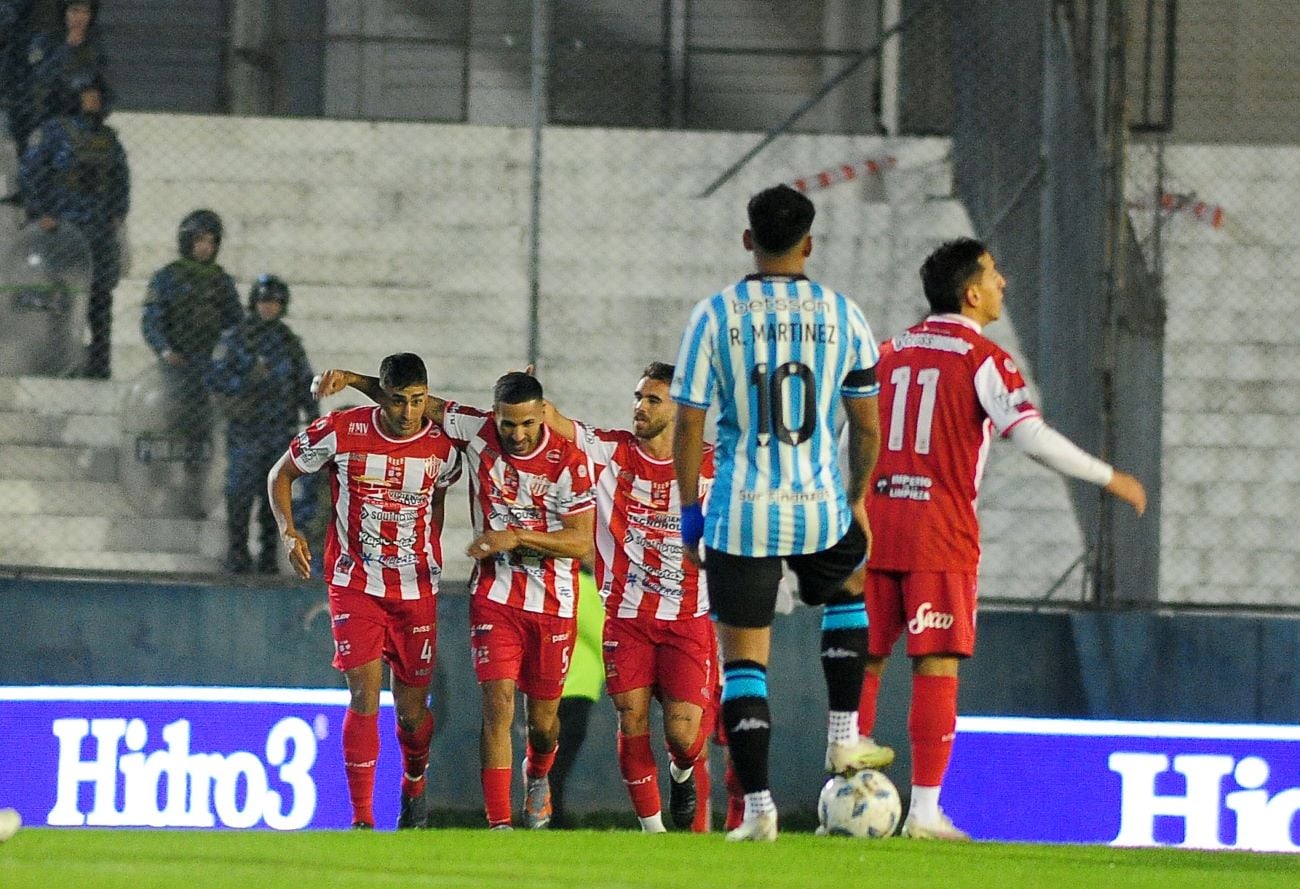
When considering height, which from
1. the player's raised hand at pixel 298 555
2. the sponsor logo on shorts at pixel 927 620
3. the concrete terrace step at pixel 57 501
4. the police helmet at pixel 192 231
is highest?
the police helmet at pixel 192 231

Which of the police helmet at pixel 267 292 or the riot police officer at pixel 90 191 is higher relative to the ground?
the riot police officer at pixel 90 191

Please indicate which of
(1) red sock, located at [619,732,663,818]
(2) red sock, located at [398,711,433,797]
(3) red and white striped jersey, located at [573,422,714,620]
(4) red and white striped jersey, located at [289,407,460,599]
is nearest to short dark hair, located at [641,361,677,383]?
(3) red and white striped jersey, located at [573,422,714,620]

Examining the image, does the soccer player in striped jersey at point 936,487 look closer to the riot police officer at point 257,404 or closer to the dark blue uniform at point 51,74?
the riot police officer at point 257,404

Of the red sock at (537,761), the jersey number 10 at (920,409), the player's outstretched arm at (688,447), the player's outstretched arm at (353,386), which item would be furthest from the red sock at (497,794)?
the player's outstretched arm at (688,447)

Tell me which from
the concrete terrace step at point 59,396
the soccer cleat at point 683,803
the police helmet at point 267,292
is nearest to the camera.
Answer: the soccer cleat at point 683,803

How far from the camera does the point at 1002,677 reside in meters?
10.6

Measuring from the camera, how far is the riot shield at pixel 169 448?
10.7 meters

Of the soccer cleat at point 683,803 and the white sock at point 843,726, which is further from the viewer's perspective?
the soccer cleat at point 683,803

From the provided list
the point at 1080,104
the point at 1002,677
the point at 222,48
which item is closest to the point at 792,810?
the point at 1002,677

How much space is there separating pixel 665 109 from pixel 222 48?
3.12m

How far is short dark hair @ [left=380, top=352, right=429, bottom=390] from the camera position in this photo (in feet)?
27.4

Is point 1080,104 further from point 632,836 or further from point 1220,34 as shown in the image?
point 632,836

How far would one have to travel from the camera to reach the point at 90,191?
1121 centimetres

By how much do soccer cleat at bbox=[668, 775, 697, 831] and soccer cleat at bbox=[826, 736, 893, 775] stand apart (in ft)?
6.77
